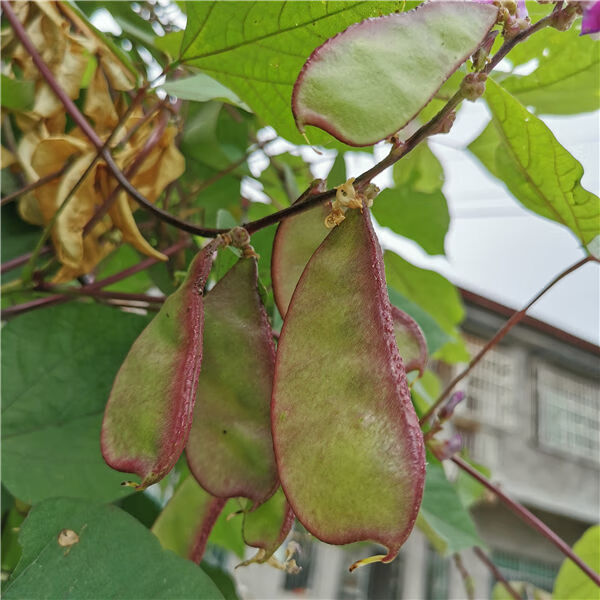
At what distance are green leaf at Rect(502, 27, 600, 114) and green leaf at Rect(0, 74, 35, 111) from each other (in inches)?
11.9

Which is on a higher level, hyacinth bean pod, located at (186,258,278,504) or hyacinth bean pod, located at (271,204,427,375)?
hyacinth bean pod, located at (271,204,427,375)

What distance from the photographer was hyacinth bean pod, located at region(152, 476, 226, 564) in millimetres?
333

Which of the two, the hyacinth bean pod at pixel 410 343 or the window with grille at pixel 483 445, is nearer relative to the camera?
the hyacinth bean pod at pixel 410 343

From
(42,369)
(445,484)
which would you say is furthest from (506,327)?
(42,369)

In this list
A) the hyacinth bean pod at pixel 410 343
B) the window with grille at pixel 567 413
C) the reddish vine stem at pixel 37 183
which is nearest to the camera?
the hyacinth bean pod at pixel 410 343

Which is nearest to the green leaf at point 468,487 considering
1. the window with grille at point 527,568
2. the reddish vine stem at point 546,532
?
the reddish vine stem at point 546,532

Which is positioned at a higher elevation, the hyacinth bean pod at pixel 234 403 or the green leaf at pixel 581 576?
the hyacinth bean pod at pixel 234 403

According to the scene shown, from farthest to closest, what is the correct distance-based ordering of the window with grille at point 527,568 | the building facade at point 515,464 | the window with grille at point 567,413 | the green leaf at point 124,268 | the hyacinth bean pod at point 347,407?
1. the window with grille at point 567,413
2. the window with grille at point 527,568
3. the building facade at point 515,464
4. the green leaf at point 124,268
5. the hyacinth bean pod at point 347,407

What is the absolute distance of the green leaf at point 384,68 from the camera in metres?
0.20

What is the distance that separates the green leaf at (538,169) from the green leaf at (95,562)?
9.1 inches

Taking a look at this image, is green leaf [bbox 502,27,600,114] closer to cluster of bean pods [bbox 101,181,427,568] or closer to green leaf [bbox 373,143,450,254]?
green leaf [bbox 373,143,450,254]

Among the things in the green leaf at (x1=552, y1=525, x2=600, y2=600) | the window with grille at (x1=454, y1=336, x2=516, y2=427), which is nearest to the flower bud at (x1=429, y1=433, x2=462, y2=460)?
the green leaf at (x1=552, y1=525, x2=600, y2=600)

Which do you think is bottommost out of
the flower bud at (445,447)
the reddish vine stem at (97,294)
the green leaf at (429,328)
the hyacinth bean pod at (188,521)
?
the hyacinth bean pod at (188,521)

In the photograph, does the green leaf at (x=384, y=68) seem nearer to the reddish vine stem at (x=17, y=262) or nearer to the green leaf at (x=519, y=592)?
the reddish vine stem at (x=17, y=262)
